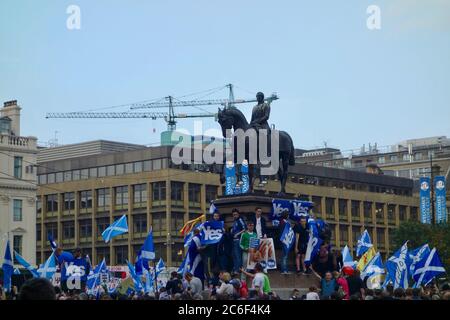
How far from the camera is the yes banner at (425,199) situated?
349 feet

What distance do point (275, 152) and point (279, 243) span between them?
379cm

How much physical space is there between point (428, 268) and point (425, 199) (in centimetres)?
7457

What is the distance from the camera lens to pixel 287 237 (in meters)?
36.2

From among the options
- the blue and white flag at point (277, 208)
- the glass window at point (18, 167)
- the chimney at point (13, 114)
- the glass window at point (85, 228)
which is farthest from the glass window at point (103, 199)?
the blue and white flag at point (277, 208)

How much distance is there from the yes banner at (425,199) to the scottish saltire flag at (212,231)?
242ft

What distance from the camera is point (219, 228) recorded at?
114 ft

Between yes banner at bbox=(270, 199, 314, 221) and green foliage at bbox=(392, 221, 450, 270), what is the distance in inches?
1763

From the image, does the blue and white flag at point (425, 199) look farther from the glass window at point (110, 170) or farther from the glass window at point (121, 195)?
the glass window at point (110, 170)

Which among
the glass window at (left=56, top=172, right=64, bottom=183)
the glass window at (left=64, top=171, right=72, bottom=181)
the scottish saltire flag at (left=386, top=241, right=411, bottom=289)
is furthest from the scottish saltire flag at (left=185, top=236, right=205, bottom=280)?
the glass window at (left=56, top=172, right=64, bottom=183)

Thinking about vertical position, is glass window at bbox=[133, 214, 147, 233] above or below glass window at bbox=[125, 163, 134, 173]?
below

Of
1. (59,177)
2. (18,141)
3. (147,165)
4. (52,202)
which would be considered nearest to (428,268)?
(18,141)

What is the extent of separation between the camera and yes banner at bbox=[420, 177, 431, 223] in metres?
106

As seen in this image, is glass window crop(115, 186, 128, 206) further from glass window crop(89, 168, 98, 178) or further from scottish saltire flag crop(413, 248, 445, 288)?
scottish saltire flag crop(413, 248, 445, 288)
